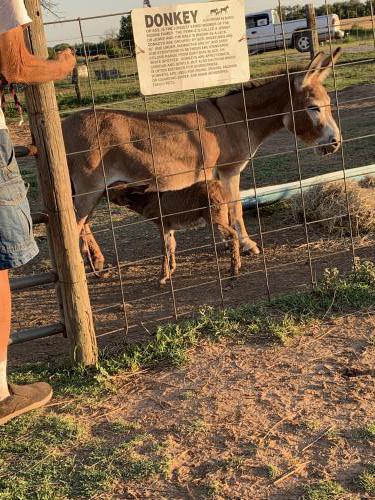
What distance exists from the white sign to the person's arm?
0.88 meters

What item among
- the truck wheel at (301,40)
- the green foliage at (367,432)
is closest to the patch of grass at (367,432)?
the green foliage at (367,432)

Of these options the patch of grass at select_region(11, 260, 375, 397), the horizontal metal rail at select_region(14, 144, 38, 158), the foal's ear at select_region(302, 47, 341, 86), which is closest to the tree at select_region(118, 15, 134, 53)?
the horizontal metal rail at select_region(14, 144, 38, 158)

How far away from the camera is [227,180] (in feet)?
23.9

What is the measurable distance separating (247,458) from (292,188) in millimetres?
4989

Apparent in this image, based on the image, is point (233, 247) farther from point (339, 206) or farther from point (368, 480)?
point (368, 480)

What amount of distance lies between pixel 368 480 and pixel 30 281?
2.33 meters

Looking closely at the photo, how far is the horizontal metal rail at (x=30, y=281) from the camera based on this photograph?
4250 millimetres

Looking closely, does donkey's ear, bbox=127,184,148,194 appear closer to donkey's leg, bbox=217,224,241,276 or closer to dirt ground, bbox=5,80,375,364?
dirt ground, bbox=5,80,375,364

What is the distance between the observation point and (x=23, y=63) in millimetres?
3463

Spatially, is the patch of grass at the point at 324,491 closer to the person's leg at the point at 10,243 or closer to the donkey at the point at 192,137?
the person's leg at the point at 10,243

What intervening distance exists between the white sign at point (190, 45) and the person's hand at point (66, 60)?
842mm

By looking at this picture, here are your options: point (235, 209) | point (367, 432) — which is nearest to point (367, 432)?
point (367, 432)

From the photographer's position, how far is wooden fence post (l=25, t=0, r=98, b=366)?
405 centimetres

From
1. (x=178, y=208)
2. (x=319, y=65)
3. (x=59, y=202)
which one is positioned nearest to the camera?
(x=59, y=202)
